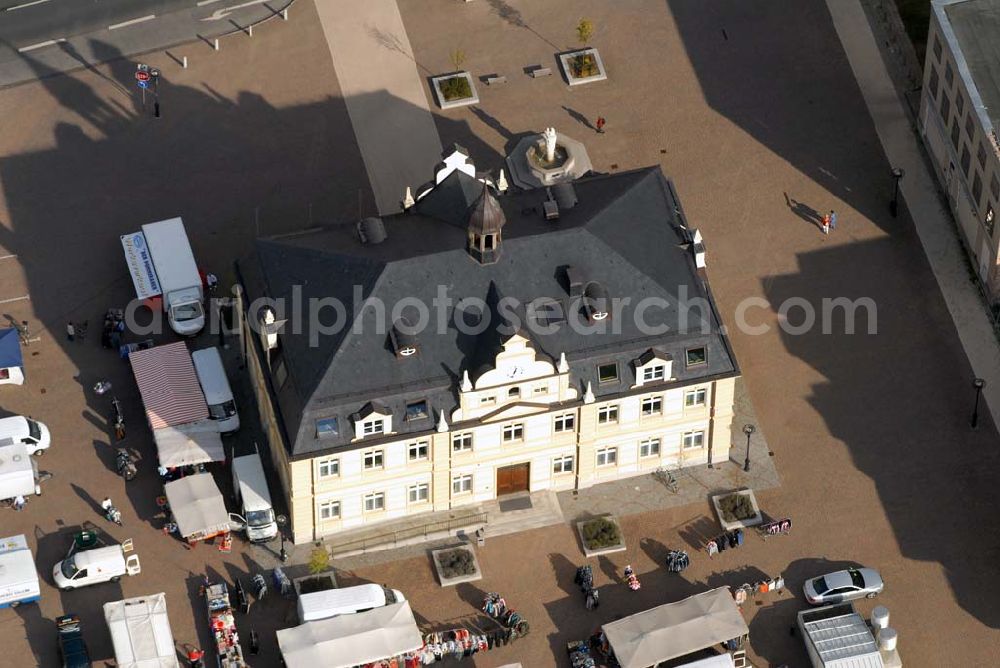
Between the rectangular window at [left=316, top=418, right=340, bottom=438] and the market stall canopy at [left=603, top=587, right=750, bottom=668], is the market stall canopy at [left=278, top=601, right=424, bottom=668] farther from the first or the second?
the market stall canopy at [left=603, top=587, right=750, bottom=668]

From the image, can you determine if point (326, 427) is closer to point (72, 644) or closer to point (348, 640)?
point (348, 640)

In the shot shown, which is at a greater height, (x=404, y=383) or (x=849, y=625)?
(x=404, y=383)

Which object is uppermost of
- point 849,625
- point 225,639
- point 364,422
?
point 364,422

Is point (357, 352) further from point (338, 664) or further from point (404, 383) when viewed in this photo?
point (338, 664)

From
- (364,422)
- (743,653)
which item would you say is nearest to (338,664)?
(364,422)

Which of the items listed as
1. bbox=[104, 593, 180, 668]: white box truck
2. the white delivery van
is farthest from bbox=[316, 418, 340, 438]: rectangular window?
bbox=[104, 593, 180, 668]: white box truck

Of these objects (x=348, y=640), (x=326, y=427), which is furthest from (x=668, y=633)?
(x=326, y=427)
